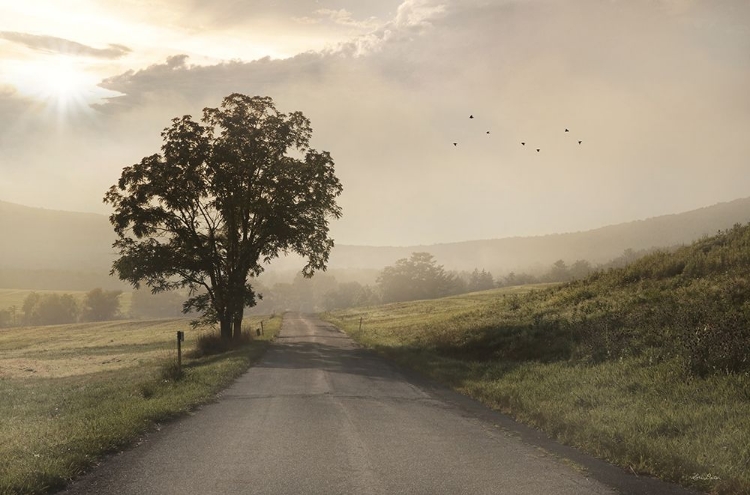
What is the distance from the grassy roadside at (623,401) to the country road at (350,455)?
0.58 metres

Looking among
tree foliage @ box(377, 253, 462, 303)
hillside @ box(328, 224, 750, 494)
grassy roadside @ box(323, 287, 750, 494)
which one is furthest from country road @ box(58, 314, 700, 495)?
tree foliage @ box(377, 253, 462, 303)

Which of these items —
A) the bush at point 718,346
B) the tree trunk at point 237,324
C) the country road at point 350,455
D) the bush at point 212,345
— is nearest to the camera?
the country road at point 350,455

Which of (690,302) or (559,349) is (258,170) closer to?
(559,349)

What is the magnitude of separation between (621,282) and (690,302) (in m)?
8.82

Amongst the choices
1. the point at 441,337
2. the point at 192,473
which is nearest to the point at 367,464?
the point at 192,473

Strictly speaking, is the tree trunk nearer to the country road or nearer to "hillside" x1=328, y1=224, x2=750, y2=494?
"hillside" x1=328, y1=224, x2=750, y2=494

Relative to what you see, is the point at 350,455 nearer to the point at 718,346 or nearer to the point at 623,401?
the point at 623,401

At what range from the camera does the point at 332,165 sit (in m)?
36.9

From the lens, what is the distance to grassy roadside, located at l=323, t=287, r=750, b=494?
758cm

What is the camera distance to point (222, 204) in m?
33.2

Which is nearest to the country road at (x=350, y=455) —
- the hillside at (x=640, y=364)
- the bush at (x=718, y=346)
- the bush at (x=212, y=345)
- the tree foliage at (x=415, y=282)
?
the hillside at (x=640, y=364)

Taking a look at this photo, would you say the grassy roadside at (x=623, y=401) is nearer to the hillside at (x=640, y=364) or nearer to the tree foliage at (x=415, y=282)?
the hillside at (x=640, y=364)

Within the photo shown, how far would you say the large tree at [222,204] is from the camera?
104ft

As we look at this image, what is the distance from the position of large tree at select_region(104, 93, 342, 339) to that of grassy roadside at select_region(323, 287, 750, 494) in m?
16.9
